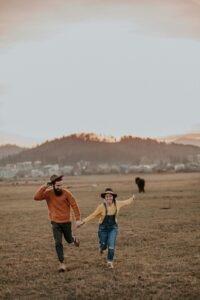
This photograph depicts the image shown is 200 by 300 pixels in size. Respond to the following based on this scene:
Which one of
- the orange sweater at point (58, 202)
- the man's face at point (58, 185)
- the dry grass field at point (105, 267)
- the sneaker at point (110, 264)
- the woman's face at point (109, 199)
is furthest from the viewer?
the woman's face at point (109, 199)

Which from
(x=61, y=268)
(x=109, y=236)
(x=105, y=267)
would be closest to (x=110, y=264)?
(x=105, y=267)

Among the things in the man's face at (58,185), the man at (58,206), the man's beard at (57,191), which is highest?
the man's face at (58,185)

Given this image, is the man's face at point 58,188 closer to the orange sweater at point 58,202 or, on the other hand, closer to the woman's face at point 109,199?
the orange sweater at point 58,202

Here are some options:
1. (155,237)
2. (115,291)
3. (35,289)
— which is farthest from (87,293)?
(155,237)

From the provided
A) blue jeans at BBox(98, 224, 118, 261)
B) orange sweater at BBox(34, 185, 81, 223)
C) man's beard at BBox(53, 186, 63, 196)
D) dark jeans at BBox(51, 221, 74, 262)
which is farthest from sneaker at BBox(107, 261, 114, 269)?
man's beard at BBox(53, 186, 63, 196)

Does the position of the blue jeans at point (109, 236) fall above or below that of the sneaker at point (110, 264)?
above

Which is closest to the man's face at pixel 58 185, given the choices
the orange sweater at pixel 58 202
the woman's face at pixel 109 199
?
the orange sweater at pixel 58 202

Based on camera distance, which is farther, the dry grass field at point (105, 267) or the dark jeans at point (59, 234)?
the dark jeans at point (59, 234)

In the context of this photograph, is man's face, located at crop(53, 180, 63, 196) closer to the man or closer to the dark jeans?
the man

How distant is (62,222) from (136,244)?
12.7 ft

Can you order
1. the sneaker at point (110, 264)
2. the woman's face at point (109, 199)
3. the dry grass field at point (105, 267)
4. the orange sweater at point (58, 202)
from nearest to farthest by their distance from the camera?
1. the dry grass field at point (105, 267)
2. the orange sweater at point (58, 202)
3. the sneaker at point (110, 264)
4. the woman's face at point (109, 199)

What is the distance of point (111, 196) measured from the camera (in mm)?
10141

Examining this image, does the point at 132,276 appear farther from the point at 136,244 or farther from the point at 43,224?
the point at 43,224

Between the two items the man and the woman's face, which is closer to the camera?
the man
